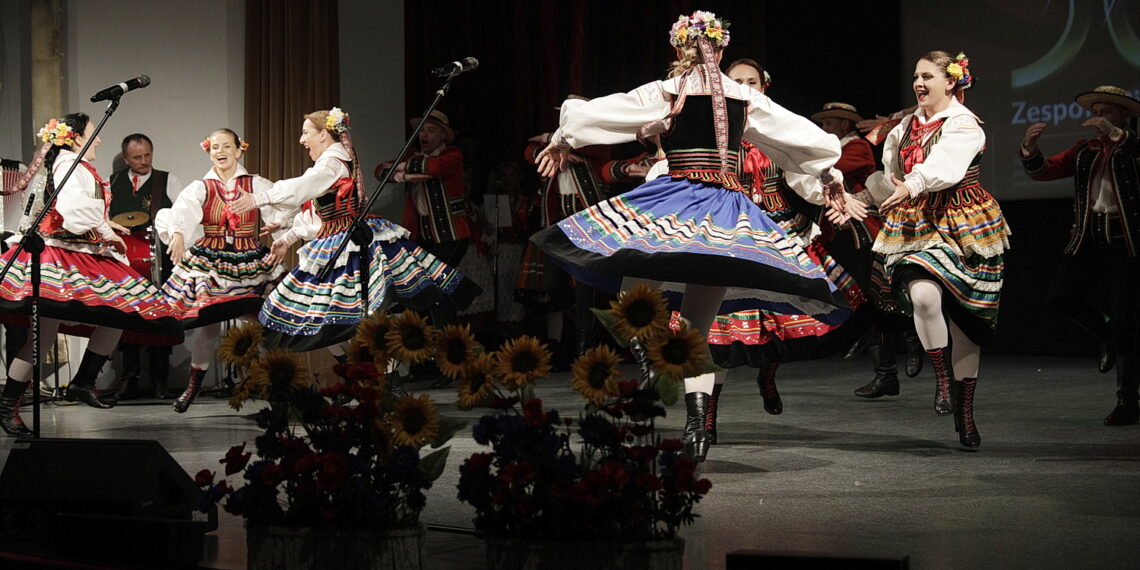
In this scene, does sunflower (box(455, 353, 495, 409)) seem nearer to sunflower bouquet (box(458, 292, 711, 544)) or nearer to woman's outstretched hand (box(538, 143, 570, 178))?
sunflower bouquet (box(458, 292, 711, 544))

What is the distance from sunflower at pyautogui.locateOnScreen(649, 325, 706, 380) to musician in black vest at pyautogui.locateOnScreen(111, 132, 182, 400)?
5374 mm

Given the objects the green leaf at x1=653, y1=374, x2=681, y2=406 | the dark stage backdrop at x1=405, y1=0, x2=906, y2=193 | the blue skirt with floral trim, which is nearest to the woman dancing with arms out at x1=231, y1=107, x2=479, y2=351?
the blue skirt with floral trim

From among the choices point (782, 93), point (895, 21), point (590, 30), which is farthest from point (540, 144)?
point (895, 21)

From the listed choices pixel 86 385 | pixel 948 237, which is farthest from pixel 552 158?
pixel 86 385

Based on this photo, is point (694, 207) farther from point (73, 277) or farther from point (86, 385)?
point (86, 385)

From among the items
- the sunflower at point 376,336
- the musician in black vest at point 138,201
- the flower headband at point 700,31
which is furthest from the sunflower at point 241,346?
the musician in black vest at point 138,201

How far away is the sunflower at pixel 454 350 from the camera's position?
8.13ft

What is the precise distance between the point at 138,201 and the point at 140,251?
0.28 metres

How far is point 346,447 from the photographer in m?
2.46

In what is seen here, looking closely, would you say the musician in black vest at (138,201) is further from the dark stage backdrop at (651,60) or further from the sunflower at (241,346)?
the sunflower at (241,346)

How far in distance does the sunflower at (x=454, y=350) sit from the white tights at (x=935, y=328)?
2269 mm

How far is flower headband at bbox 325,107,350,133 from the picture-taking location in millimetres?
6020

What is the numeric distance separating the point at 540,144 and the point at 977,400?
3.06m

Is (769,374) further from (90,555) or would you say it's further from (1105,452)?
(90,555)
